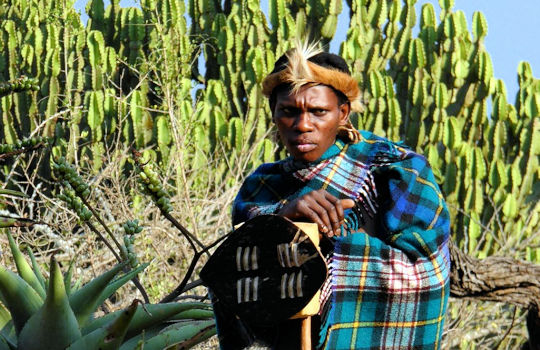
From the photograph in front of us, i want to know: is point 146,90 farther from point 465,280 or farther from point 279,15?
point 465,280

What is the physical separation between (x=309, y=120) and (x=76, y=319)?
0.85 m

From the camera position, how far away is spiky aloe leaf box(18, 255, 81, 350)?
6.54ft

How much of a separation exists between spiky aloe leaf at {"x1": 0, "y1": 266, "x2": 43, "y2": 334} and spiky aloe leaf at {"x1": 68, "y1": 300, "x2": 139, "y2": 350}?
19 centimetres

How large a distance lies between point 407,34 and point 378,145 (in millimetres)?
7741

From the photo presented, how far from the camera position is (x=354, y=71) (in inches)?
387

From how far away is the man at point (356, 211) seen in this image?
7.57 ft

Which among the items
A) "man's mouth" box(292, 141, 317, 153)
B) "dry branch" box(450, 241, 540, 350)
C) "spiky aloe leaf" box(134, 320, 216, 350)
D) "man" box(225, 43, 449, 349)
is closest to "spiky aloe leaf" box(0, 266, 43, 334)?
"spiky aloe leaf" box(134, 320, 216, 350)

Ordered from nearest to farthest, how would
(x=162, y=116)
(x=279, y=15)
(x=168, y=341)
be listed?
1. (x=168, y=341)
2. (x=162, y=116)
3. (x=279, y=15)

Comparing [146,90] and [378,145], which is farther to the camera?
[146,90]

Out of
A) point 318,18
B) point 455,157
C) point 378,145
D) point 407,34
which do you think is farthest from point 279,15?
point 378,145

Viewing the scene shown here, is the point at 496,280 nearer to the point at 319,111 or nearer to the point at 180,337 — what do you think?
the point at 319,111

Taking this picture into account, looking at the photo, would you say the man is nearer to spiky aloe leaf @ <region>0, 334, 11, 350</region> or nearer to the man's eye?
the man's eye

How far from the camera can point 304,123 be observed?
97.4 inches

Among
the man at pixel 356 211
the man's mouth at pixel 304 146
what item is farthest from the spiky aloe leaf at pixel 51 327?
the man's mouth at pixel 304 146
